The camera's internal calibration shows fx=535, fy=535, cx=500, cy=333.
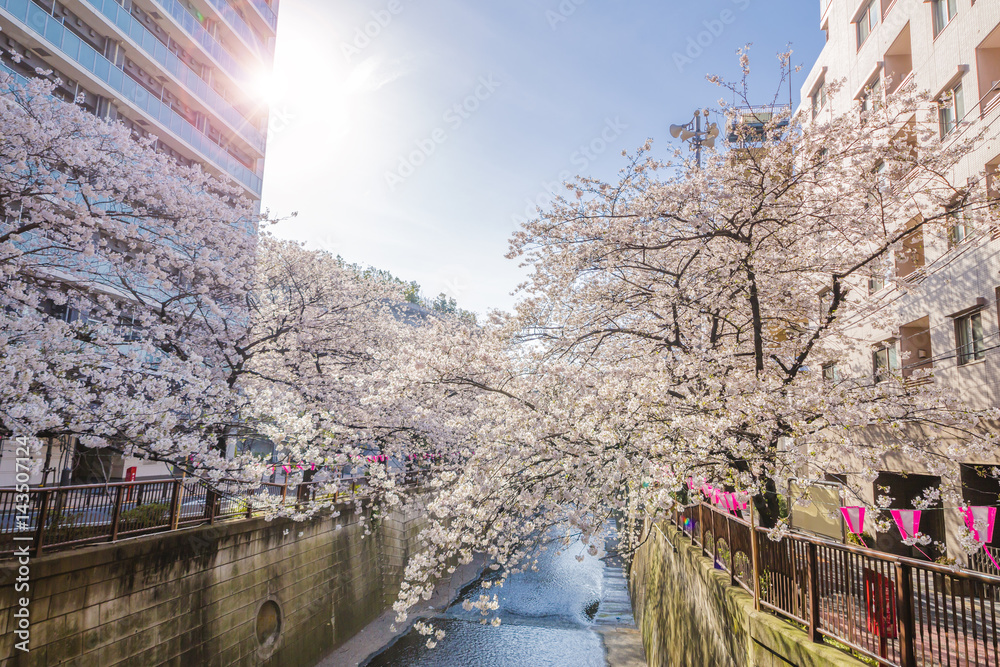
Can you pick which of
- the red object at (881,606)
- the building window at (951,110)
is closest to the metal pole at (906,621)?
the red object at (881,606)

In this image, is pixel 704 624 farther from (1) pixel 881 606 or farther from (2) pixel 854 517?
(1) pixel 881 606

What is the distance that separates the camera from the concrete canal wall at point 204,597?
26.6ft

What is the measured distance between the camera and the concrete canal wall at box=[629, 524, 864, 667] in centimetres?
595

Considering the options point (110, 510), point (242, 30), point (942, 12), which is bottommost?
point (110, 510)

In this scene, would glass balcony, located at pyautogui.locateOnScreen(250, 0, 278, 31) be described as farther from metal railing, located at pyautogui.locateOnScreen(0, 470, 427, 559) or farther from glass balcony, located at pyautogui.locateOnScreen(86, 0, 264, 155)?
metal railing, located at pyautogui.locateOnScreen(0, 470, 427, 559)

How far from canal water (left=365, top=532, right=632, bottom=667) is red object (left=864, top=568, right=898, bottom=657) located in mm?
11475

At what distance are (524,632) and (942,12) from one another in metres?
23.1

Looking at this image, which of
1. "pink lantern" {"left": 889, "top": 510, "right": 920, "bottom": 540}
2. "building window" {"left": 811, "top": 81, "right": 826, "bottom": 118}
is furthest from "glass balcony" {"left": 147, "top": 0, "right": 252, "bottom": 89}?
"pink lantern" {"left": 889, "top": 510, "right": 920, "bottom": 540}

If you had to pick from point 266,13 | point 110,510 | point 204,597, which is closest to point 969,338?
point 204,597

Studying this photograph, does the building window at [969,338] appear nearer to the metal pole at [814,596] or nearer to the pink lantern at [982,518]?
the pink lantern at [982,518]

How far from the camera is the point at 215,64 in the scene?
2638 centimetres

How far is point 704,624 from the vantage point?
920cm

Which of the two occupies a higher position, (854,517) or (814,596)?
(854,517)

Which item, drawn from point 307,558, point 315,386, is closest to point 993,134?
point 315,386
